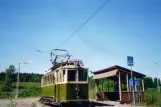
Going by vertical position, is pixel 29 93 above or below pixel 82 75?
below

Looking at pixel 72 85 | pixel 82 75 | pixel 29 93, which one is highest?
pixel 82 75

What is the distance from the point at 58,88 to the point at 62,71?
1455 mm

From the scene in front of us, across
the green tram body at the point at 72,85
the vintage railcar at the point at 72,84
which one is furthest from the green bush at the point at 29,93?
the green tram body at the point at 72,85

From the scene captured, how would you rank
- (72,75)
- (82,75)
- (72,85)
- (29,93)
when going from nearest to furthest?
(72,85) → (72,75) → (82,75) → (29,93)

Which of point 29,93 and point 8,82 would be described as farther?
point 8,82

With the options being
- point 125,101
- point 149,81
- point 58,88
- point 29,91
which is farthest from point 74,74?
point 149,81

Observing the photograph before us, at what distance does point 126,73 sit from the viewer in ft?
67.1

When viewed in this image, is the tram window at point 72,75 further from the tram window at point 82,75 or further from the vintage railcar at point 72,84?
the tram window at point 82,75

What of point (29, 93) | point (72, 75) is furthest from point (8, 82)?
point (72, 75)

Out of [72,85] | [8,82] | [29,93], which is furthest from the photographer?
[8,82]

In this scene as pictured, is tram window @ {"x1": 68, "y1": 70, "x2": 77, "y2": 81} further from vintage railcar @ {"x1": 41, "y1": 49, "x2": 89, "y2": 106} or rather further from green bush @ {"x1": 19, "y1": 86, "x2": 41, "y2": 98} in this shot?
green bush @ {"x1": 19, "y1": 86, "x2": 41, "y2": 98}

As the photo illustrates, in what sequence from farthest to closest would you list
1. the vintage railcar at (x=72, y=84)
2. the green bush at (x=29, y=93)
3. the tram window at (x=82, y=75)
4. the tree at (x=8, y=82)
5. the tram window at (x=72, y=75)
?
the tree at (x=8, y=82), the green bush at (x=29, y=93), the tram window at (x=82, y=75), the tram window at (x=72, y=75), the vintage railcar at (x=72, y=84)

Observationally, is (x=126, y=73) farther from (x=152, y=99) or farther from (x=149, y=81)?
(x=149, y=81)

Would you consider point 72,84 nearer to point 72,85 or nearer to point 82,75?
point 72,85
